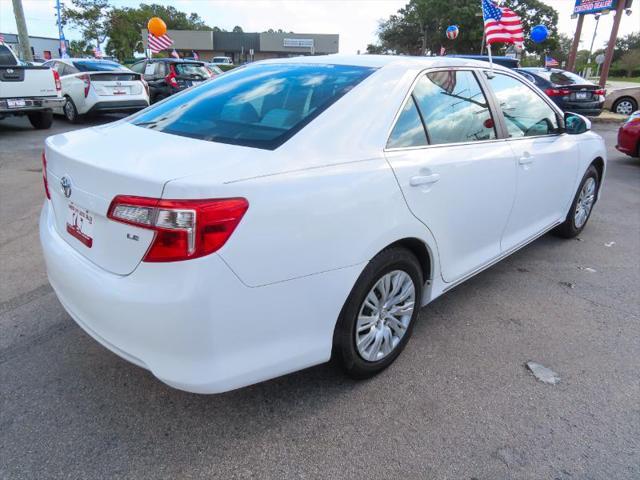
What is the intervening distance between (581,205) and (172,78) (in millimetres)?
11592

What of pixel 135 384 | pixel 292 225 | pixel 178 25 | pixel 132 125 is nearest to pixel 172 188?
pixel 292 225

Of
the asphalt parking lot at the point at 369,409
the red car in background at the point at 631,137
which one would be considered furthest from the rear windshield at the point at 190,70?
the asphalt parking lot at the point at 369,409

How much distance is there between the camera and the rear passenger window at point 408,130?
248 cm

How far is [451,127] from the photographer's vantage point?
9.55 feet

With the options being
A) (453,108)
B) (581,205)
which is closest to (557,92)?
(581,205)

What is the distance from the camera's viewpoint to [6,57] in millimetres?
9914

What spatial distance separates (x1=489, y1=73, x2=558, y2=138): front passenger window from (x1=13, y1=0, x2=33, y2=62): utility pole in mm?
17403

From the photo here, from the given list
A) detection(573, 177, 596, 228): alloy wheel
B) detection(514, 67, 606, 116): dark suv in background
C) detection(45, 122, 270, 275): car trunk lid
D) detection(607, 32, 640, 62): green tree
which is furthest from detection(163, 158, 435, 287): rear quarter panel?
detection(607, 32, 640, 62): green tree

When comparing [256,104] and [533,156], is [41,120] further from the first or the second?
[533,156]

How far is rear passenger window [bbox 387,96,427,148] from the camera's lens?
2484 millimetres

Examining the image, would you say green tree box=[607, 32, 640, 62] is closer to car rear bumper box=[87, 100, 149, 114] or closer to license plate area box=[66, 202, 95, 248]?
car rear bumper box=[87, 100, 149, 114]

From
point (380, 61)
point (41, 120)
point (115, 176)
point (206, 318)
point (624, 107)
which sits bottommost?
point (624, 107)

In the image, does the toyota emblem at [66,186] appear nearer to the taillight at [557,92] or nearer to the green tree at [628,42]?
the taillight at [557,92]

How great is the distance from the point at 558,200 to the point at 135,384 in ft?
11.9
